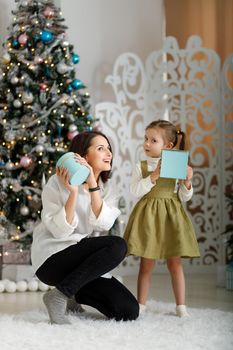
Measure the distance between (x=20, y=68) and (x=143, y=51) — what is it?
134cm

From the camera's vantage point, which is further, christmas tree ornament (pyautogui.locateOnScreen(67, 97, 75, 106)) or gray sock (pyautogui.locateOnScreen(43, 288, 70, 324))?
christmas tree ornament (pyautogui.locateOnScreen(67, 97, 75, 106))

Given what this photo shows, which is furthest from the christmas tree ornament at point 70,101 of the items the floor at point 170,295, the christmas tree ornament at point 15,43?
the floor at point 170,295

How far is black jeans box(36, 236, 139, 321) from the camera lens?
11.7ft

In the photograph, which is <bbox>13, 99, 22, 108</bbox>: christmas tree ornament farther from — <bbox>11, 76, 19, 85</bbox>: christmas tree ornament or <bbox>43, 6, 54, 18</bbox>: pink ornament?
<bbox>43, 6, 54, 18</bbox>: pink ornament

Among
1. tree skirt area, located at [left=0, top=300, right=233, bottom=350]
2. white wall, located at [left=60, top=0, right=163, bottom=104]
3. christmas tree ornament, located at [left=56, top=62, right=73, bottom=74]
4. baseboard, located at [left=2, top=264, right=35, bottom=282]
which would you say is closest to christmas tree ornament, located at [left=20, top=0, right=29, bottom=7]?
christmas tree ornament, located at [left=56, top=62, right=73, bottom=74]

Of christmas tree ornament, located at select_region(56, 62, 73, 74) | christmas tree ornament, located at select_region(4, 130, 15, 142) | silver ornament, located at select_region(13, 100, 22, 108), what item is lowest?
christmas tree ornament, located at select_region(4, 130, 15, 142)

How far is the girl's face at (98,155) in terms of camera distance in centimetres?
373

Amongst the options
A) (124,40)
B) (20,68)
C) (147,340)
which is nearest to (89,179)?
(147,340)

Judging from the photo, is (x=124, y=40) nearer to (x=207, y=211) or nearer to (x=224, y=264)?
(x=207, y=211)

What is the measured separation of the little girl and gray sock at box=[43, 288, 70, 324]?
21.8 inches

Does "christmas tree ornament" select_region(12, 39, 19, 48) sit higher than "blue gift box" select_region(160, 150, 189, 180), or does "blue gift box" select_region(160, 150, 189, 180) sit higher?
"christmas tree ornament" select_region(12, 39, 19, 48)

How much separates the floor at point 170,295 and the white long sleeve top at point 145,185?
691mm

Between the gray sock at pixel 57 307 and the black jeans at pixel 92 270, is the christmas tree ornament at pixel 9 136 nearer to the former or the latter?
the black jeans at pixel 92 270

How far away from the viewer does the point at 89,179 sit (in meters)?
3.63
